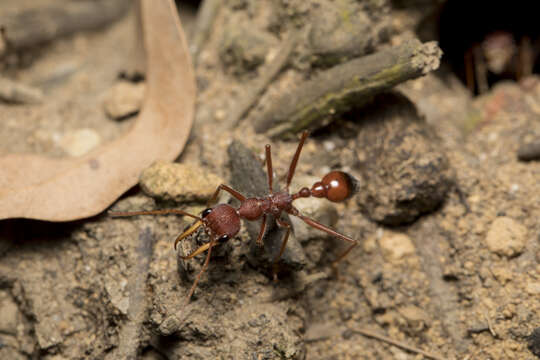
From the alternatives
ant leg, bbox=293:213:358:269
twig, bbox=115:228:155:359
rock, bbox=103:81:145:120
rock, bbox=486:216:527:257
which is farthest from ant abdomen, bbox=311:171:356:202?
rock, bbox=103:81:145:120

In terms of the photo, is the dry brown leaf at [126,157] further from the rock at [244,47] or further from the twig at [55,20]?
the twig at [55,20]

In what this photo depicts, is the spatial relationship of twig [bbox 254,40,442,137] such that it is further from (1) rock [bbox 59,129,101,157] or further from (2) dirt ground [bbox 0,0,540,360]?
(1) rock [bbox 59,129,101,157]

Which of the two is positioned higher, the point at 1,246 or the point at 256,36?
the point at 256,36

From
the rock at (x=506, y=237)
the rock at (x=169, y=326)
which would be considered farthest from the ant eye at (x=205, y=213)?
the rock at (x=506, y=237)

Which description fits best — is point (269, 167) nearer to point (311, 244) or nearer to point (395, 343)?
point (311, 244)

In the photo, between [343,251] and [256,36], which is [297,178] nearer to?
[343,251]

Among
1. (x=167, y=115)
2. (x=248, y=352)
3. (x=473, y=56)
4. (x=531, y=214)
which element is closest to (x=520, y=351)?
(x=531, y=214)
